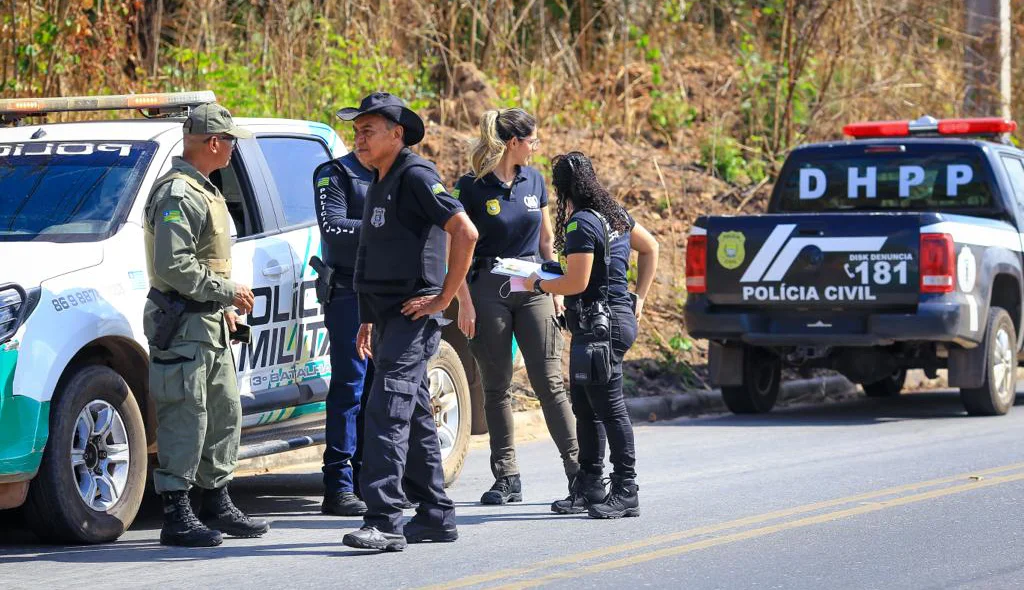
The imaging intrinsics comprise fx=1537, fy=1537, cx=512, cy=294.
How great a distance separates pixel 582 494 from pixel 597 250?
121 cm

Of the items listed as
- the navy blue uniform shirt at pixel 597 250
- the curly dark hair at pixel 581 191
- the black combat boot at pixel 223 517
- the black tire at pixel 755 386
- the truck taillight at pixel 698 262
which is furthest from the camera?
the black tire at pixel 755 386

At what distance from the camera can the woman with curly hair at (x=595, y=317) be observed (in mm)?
7074

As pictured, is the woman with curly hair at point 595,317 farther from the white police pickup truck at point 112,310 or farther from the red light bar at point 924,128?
the red light bar at point 924,128

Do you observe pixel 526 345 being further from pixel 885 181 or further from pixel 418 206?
pixel 885 181

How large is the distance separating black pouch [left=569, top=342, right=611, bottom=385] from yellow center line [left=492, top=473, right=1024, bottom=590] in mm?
911

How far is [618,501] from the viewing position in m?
7.30

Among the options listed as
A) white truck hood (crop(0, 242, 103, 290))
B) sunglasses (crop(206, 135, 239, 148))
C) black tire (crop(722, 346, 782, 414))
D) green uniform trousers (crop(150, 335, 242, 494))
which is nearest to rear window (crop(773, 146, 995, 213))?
black tire (crop(722, 346, 782, 414))

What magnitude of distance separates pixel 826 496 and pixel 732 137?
447 inches

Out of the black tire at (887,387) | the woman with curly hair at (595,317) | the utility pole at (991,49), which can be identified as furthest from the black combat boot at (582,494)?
the utility pole at (991,49)

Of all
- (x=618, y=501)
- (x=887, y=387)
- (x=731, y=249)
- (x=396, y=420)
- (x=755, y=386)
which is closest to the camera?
(x=396, y=420)

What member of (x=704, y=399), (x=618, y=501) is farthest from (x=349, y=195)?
(x=704, y=399)

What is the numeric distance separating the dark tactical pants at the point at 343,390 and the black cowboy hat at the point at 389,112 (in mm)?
1208

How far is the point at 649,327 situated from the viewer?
1405cm

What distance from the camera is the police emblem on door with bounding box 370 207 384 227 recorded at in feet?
21.0
